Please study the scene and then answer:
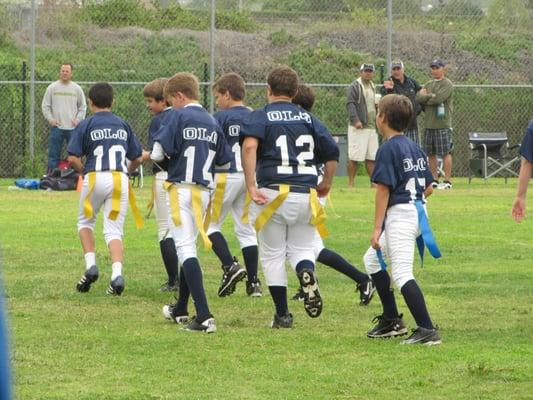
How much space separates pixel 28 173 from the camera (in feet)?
78.0

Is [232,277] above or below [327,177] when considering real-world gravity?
below

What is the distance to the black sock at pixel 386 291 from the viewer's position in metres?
7.99

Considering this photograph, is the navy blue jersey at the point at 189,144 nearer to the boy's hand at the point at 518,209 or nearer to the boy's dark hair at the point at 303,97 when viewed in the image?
the boy's dark hair at the point at 303,97

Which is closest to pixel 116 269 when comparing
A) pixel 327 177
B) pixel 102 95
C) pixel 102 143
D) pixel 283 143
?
pixel 102 143

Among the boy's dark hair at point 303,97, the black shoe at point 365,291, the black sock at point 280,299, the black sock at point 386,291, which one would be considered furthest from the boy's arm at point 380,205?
the black shoe at point 365,291

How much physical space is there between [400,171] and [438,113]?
1481cm

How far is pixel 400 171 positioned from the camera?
7.65m

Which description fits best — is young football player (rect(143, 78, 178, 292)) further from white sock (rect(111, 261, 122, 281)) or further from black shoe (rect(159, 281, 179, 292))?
white sock (rect(111, 261, 122, 281))

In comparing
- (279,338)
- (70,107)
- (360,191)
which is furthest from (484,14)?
(279,338)

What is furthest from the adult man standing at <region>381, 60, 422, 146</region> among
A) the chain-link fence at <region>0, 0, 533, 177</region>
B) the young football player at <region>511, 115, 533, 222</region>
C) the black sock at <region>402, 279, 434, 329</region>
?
the black sock at <region>402, 279, 434, 329</region>

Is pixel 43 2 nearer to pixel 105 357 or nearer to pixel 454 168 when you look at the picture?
pixel 454 168

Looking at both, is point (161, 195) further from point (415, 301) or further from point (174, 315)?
point (415, 301)

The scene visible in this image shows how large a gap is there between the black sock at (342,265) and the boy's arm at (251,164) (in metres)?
1.53

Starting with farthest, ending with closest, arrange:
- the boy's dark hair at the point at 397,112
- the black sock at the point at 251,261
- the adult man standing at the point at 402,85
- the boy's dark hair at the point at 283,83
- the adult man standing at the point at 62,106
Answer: the adult man standing at the point at 402,85
the adult man standing at the point at 62,106
the black sock at the point at 251,261
the boy's dark hair at the point at 283,83
the boy's dark hair at the point at 397,112
